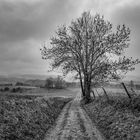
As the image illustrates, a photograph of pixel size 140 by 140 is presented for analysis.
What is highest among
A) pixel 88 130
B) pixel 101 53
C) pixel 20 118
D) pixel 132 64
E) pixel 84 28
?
pixel 84 28

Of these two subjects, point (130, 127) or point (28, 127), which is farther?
point (28, 127)

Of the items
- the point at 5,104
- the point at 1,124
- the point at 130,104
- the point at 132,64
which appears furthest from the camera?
the point at 132,64

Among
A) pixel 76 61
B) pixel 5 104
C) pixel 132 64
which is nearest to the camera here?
pixel 5 104

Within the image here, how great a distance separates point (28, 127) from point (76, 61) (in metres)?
22.3

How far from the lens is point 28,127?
1127 cm

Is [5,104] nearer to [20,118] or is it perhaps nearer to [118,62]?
[20,118]

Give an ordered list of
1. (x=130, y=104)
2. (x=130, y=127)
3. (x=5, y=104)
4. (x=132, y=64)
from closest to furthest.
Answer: (x=130, y=127)
(x=5, y=104)
(x=130, y=104)
(x=132, y=64)

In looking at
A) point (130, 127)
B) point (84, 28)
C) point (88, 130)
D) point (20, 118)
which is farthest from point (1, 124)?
point (84, 28)

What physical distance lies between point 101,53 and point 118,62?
3.64 metres

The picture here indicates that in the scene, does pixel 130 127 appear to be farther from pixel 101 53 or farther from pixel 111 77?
pixel 101 53

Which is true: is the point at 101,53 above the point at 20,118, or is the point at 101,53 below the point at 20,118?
above

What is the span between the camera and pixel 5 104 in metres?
12.3

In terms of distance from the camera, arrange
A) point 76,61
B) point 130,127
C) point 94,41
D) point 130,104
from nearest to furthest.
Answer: point 130,127
point 130,104
point 94,41
point 76,61

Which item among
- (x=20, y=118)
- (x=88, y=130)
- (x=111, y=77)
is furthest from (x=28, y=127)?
(x=111, y=77)
